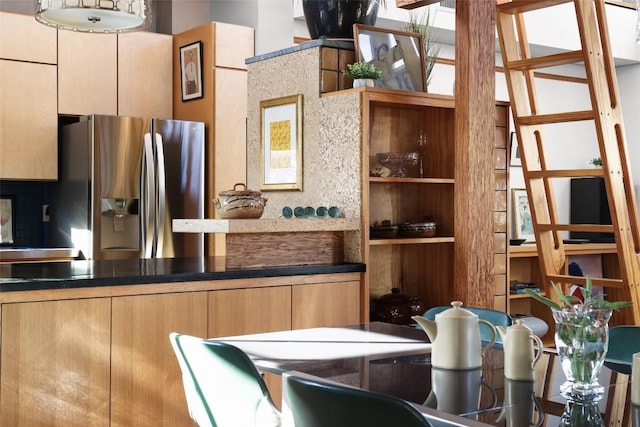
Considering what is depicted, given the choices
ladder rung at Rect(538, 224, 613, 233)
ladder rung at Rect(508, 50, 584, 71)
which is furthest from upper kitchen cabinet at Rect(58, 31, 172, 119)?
ladder rung at Rect(538, 224, 613, 233)

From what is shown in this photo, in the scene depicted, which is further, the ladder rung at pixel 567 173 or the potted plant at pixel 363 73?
the ladder rung at pixel 567 173

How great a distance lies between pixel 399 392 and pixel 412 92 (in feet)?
8.16

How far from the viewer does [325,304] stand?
13.3ft

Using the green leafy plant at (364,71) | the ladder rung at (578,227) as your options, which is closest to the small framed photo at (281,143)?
the green leafy plant at (364,71)

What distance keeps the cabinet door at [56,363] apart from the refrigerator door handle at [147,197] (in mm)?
2320

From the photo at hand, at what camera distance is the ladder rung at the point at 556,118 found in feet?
14.5

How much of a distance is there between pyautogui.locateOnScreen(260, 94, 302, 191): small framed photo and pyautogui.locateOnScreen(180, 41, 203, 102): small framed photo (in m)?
1.37

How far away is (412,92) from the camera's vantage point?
14.1 ft

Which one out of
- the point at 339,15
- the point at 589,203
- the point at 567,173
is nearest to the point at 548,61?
the point at 567,173

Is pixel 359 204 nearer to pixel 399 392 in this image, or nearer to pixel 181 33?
pixel 399 392

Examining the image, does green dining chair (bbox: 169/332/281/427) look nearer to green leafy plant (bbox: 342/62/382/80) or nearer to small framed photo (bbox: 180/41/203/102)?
green leafy plant (bbox: 342/62/382/80)

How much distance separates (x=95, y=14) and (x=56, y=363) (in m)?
1.29

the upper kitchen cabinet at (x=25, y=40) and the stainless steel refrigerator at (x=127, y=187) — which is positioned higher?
the upper kitchen cabinet at (x=25, y=40)

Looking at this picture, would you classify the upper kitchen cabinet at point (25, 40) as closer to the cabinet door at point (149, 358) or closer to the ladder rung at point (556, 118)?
the cabinet door at point (149, 358)
